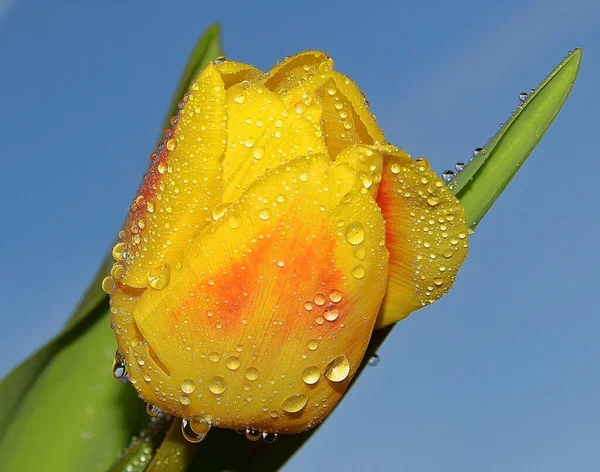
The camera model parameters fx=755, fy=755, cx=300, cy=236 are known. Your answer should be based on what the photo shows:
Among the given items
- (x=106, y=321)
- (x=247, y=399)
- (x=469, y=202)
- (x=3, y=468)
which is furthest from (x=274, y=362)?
(x=3, y=468)

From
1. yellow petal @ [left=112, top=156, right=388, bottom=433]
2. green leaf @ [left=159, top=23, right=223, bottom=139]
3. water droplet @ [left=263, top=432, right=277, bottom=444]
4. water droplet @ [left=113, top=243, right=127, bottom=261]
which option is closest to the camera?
yellow petal @ [left=112, top=156, right=388, bottom=433]

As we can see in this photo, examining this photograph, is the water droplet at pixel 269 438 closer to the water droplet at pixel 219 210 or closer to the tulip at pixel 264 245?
the tulip at pixel 264 245

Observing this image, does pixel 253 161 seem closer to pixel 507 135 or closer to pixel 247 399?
pixel 247 399

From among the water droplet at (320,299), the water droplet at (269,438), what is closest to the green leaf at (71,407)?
the water droplet at (269,438)

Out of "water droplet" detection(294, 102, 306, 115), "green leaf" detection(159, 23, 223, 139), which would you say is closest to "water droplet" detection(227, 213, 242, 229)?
"water droplet" detection(294, 102, 306, 115)

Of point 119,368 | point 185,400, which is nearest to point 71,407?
point 119,368

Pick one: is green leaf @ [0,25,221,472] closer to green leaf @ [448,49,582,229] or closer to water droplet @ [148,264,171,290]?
water droplet @ [148,264,171,290]

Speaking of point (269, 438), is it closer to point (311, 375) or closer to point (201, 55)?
point (311, 375)
